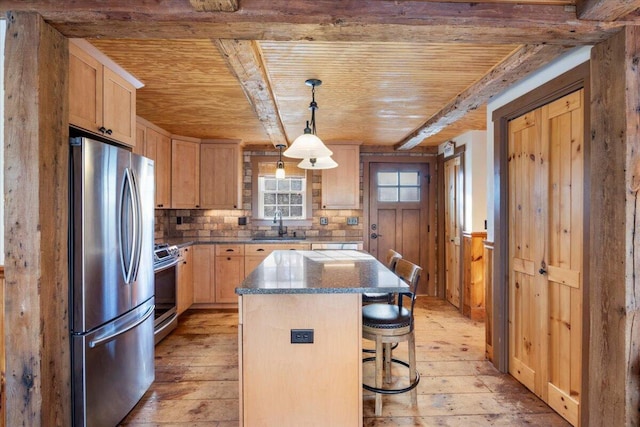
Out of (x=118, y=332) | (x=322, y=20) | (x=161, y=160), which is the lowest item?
(x=118, y=332)

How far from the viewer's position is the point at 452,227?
4.81 meters

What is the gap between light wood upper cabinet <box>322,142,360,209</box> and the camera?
4965 mm

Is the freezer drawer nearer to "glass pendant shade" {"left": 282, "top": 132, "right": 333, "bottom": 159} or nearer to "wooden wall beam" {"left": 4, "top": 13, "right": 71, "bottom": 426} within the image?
"wooden wall beam" {"left": 4, "top": 13, "right": 71, "bottom": 426}

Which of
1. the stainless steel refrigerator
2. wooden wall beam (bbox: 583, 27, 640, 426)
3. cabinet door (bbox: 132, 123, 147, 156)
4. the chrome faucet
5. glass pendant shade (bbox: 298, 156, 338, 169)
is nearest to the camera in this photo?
wooden wall beam (bbox: 583, 27, 640, 426)

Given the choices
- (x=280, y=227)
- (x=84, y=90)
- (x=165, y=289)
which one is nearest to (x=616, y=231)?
(x=84, y=90)

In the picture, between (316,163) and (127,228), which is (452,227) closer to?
(316,163)

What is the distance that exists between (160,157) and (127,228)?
2273 mm

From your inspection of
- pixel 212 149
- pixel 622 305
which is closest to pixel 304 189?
pixel 212 149

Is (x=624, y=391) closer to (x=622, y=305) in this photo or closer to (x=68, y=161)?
(x=622, y=305)

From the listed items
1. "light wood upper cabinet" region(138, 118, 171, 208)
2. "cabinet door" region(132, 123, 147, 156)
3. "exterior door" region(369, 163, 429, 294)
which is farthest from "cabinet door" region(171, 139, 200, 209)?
"exterior door" region(369, 163, 429, 294)

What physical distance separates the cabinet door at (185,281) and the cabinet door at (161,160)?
26.8 inches

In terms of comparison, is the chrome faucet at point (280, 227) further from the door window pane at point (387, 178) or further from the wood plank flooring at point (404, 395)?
the wood plank flooring at point (404, 395)

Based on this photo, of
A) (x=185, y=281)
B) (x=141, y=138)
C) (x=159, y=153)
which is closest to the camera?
(x=141, y=138)

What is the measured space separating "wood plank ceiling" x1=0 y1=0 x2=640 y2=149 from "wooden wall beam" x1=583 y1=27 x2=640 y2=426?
20 cm
